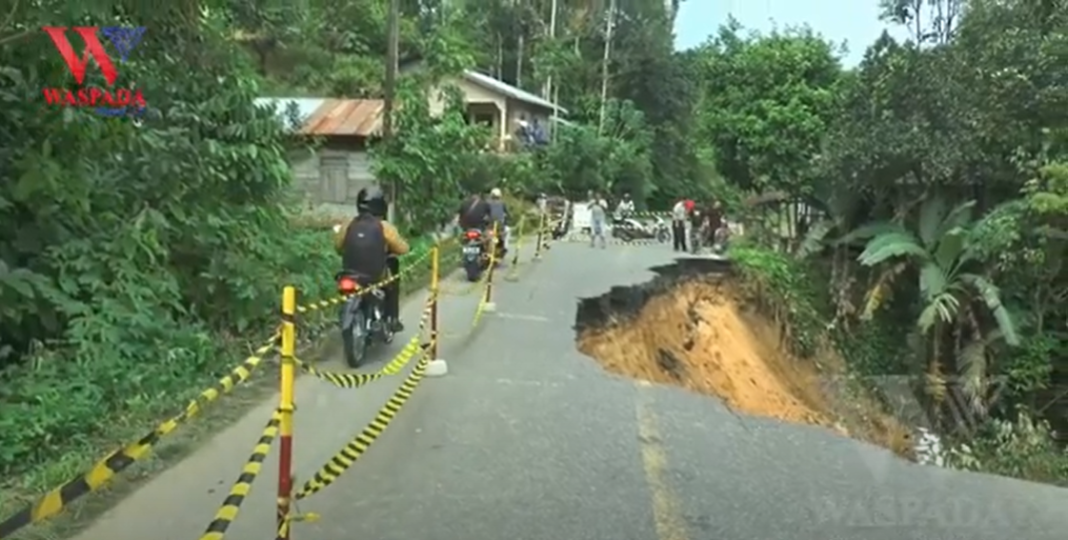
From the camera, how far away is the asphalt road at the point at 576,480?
17.8 feet

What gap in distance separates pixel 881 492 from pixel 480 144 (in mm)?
18402

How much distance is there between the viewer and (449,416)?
784cm

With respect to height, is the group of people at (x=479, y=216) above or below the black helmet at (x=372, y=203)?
below

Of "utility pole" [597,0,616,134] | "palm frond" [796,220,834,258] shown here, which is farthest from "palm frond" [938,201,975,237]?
"utility pole" [597,0,616,134]

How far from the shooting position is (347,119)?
26688 millimetres

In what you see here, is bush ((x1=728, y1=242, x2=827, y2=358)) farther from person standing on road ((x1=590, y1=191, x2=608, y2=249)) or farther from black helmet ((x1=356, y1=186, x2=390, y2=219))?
black helmet ((x1=356, y1=186, x2=390, y2=219))

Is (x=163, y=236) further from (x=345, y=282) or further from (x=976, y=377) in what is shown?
(x=976, y=377)

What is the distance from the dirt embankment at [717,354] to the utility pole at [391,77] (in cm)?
576

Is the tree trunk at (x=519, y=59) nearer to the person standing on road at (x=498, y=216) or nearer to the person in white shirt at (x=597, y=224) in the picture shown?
the person in white shirt at (x=597, y=224)

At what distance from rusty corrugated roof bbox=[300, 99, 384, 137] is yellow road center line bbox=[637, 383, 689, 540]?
17710 mm

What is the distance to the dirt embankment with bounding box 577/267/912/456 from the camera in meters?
15.2

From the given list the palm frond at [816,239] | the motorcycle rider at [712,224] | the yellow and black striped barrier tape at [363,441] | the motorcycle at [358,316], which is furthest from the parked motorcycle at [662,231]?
the yellow and black striped barrier tape at [363,441]

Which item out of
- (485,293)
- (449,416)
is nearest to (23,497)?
(449,416)

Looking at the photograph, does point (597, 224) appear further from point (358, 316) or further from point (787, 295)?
point (358, 316)
